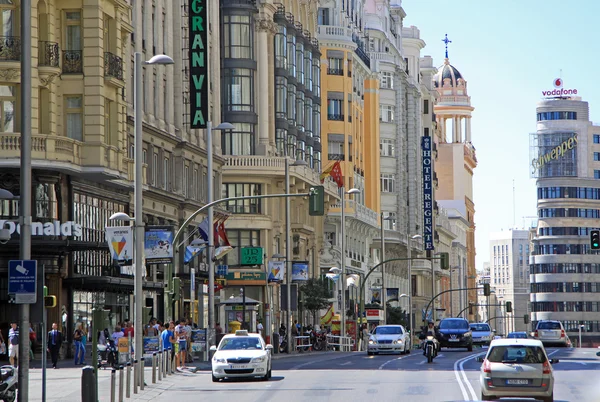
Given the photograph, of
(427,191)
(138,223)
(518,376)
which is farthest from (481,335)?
(427,191)

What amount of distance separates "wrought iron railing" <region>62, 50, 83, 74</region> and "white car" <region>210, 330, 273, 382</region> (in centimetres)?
1830

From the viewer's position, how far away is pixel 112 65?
53.7 metres

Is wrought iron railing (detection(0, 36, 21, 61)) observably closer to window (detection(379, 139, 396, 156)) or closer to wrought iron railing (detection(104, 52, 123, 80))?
wrought iron railing (detection(104, 52, 123, 80))

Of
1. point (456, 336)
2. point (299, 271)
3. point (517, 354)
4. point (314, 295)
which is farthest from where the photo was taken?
point (314, 295)

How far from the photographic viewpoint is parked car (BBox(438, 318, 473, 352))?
65.4 meters

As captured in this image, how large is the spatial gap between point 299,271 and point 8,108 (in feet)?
79.0

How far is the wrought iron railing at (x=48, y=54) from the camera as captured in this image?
5016 centimetres

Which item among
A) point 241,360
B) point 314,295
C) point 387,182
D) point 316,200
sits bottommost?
point 241,360

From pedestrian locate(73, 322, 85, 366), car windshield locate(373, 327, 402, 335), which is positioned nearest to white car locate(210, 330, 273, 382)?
pedestrian locate(73, 322, 85, 366)

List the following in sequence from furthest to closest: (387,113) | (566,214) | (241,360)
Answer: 1. (566,214)
2. (387,113)
3. (241,360)

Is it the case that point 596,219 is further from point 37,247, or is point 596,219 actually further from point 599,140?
point 37,247

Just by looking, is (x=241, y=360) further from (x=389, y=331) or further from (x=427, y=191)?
(x=427, y=191)

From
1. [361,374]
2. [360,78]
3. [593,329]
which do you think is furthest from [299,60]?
[593,329]

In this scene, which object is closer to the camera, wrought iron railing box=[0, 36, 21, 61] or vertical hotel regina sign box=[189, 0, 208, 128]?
wrought iron railing box=[0, 36, 21, 61]
